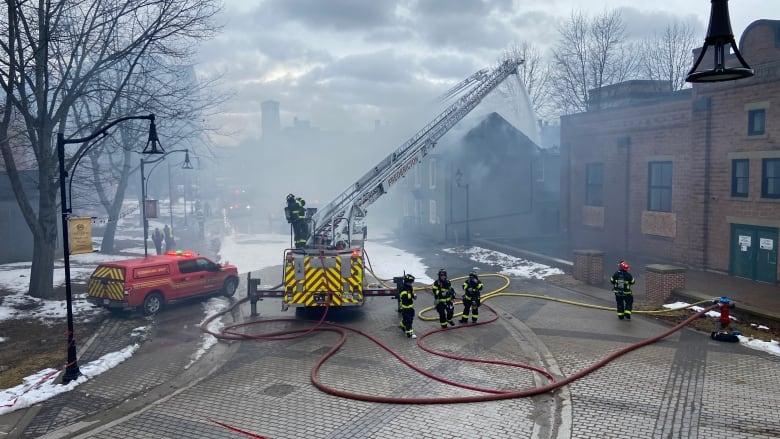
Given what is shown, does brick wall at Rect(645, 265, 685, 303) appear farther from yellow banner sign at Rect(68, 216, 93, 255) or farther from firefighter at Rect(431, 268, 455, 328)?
yellow banner sign at Rect(68, 216, 93, 255)

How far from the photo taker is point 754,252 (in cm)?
1877

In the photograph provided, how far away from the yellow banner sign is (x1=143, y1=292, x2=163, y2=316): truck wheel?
2670mm

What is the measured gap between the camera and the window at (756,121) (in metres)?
18.5

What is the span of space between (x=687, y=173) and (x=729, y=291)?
6.33 meters

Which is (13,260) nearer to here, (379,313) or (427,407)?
(379,313)

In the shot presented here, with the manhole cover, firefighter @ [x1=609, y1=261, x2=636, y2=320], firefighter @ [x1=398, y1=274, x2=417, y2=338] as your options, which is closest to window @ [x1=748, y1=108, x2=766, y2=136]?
firefighter @ [x1=609, y1=261, x2=636, y2=320]

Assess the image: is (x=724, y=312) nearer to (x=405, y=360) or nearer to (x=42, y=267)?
(x=405, y=360)

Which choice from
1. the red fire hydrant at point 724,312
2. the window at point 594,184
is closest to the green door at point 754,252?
the red fire hydrant at point 724,312

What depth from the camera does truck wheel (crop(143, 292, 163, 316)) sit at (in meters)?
15.5

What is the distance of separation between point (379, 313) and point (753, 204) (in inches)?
531

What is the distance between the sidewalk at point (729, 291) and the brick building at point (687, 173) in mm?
797

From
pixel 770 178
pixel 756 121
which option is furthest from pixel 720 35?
pixel 756 121

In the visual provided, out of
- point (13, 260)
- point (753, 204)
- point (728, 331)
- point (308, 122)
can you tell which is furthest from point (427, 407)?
point (308, 122)

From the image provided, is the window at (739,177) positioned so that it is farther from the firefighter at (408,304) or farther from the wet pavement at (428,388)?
the firefighter at (408,304)
